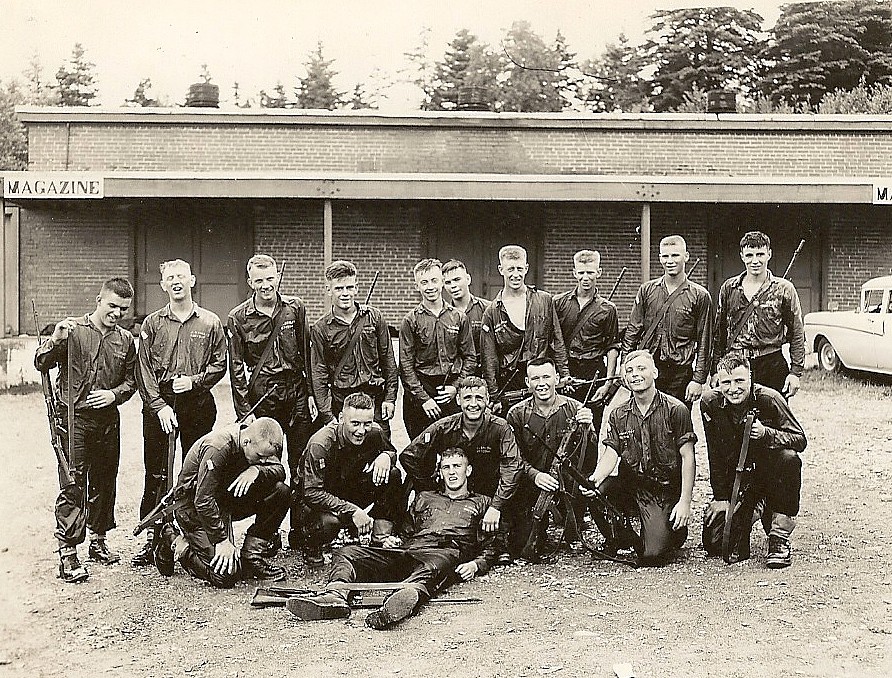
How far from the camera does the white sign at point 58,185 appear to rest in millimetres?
14031

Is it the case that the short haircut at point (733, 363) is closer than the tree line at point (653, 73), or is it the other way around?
the short haircut at point (733, 363)

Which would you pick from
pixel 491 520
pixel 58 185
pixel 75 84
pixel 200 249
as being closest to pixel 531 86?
pixel 75 84

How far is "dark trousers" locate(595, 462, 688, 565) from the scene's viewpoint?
5.91 m

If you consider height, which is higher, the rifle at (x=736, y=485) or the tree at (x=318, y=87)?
the tree at (x=318, y=87)

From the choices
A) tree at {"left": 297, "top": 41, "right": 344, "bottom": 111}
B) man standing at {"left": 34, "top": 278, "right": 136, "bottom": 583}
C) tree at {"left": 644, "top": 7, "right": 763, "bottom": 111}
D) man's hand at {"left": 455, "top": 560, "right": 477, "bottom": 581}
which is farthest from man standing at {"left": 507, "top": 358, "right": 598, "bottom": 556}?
tree at {"left": 297, "top": 41, "right": 344, "bottom": 111}

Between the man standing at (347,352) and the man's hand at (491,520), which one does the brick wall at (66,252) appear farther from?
the man's hand at (491,520)

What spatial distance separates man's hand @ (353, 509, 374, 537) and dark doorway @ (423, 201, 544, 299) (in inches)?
424

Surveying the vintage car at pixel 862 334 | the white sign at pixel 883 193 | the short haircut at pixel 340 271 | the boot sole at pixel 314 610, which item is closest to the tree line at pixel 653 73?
the white sign at pixel 883 193

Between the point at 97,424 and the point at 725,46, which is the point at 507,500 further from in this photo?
the point at 725,46

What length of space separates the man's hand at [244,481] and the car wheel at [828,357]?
35.2ft

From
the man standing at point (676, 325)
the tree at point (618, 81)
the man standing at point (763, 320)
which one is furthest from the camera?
the tree at point (618, 81)

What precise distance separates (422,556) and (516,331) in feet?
6.26

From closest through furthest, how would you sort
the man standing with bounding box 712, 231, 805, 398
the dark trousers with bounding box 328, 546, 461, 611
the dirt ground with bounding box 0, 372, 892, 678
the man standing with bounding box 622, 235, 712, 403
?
1. the dirt ground with bounding box 0, 372, 892, 678
2. the dark trousers with bounding box 328, 546, 461, 611
3. the man standing with bounding box 712, 231, 805, 398
4. the man standing with bounding box 622, 235, 712, 403

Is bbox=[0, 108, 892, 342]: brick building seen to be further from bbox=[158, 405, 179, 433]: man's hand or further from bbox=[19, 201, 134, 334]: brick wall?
bbox=[158, 405, 179, 433]: man's hand
